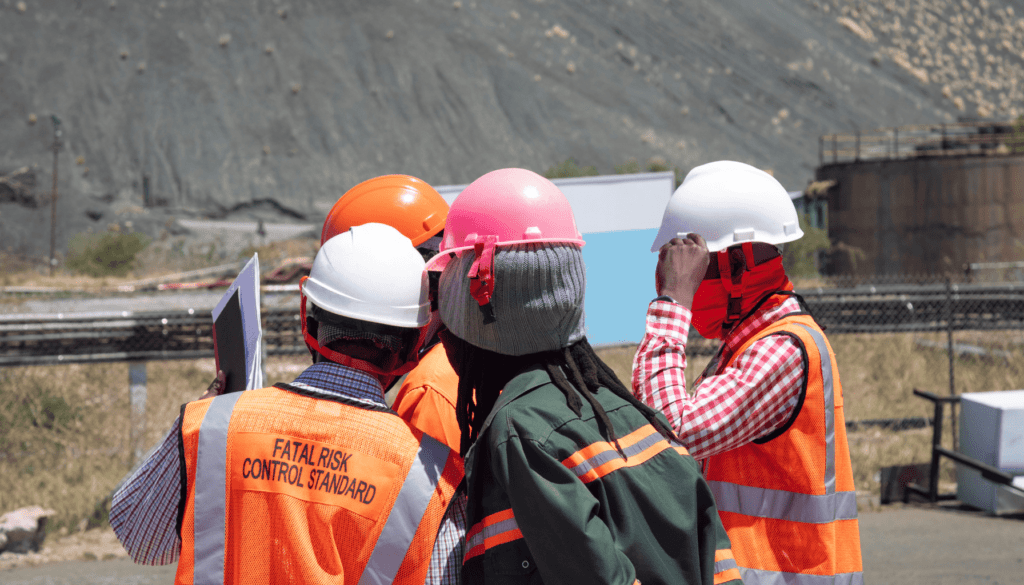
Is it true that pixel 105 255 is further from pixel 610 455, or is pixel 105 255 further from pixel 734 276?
pixel 610 455

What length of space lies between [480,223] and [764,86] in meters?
61.1

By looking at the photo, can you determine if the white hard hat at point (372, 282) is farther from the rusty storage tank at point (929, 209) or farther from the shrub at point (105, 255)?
the shrub at point (105, 255)

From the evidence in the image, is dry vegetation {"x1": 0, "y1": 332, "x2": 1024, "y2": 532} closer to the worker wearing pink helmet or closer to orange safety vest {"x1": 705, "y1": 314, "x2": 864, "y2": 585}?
orange safety vest {"x1": 705, "y1": 314, "x2": 864, "y2": 585}

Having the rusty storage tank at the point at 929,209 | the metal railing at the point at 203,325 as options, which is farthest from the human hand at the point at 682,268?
the rusty storage tank at the point at 929,209

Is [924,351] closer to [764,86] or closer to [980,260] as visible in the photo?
[980,260]

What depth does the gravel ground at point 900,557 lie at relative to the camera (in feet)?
19.8

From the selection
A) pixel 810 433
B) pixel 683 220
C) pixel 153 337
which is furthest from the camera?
pixel 153 337

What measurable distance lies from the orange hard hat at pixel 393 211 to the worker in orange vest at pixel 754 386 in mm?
846

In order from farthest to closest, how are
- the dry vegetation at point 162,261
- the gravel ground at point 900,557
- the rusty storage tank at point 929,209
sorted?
the rusty storage tank at point 929,209 → the dry vegetation at point 162,261 → the gravel ground at point 900,557

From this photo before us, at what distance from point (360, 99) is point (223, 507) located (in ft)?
163

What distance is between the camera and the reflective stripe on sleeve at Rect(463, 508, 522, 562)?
153cm

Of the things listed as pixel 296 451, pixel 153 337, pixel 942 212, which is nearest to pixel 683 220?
pixel 296 451

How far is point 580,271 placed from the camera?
68.7 inches

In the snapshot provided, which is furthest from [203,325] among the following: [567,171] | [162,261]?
[567,171]
